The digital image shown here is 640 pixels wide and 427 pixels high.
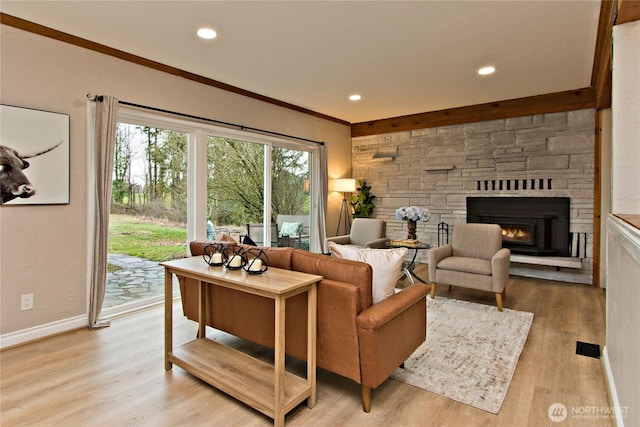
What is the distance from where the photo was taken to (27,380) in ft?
7.47

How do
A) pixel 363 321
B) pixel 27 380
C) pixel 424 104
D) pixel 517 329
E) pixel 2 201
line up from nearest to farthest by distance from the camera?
pixel 363 321, pixel 27 380, pixel 2 201, pixel 517 329, pixel 424 104

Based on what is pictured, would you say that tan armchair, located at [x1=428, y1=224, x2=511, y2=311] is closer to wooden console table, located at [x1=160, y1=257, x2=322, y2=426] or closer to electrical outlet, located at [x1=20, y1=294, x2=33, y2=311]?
wooden console table, located at [x1=160, y1=257, x2=322, y2=426]

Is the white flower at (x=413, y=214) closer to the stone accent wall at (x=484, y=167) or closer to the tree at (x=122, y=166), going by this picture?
the stone accent wall at (x=484, y=167)

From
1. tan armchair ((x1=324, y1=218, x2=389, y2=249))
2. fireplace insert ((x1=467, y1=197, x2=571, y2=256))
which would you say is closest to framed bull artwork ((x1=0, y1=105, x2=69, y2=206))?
tan armchair ((x1=324, y1=218, x2=389, y2=249))

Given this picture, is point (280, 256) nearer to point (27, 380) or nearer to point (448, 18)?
point (27, 380)

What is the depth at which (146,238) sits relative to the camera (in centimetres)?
377

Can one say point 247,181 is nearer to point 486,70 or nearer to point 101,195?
point 101,195

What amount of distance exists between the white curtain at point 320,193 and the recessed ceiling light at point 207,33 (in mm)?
2924

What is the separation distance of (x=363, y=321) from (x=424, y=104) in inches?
168

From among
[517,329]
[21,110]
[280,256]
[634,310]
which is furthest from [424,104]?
[21,110]

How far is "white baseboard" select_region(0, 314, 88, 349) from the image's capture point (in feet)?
9.07

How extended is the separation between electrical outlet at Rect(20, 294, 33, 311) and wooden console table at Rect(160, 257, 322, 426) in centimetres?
139

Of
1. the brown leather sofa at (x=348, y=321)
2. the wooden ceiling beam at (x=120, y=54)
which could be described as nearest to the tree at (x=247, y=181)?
the wooden ceiling beam at (x=120, y=54)

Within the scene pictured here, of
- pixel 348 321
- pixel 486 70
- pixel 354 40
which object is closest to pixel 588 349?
pixel 348 321
